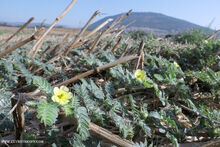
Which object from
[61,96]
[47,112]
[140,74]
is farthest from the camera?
[140,74]

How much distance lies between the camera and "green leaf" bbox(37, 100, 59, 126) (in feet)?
2.44

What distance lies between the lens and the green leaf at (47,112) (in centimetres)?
74

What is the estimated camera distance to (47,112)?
2.49 ft

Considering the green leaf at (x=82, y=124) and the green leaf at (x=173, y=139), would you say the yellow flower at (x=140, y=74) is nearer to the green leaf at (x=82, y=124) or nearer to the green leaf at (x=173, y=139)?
the green leaf at (x=173, y=139)

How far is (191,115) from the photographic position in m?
1.35

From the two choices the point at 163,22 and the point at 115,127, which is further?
the point at 163,22

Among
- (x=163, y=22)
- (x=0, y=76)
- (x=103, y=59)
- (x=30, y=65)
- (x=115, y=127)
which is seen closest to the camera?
(x=115, y=127)

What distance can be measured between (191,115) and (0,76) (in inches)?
49.8

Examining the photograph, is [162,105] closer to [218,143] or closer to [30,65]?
[218,143]

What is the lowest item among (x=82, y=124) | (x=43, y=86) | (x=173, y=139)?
(x=173, y=139)

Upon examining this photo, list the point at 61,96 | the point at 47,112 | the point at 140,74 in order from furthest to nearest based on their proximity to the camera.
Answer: the point at 140,74, the point at 61,96, the point at 47,112

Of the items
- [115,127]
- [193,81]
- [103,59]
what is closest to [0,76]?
[103,59]

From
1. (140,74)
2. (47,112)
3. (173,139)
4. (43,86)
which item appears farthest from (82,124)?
(140,74)

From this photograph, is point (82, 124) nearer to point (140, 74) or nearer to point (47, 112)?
point (47, 112)
